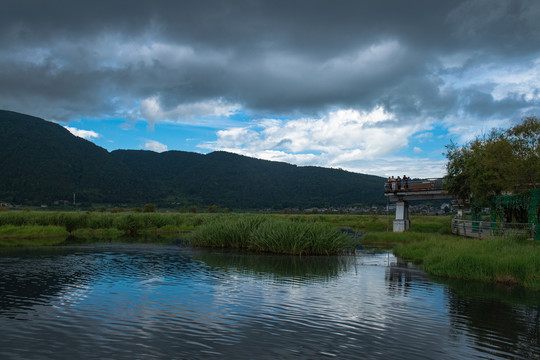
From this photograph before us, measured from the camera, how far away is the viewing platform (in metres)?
51.3

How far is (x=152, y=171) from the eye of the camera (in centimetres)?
18212

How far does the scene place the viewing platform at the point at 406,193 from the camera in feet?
168

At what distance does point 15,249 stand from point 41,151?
384 feet

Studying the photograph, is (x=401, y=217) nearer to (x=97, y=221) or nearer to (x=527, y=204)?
(x=527, y=204)

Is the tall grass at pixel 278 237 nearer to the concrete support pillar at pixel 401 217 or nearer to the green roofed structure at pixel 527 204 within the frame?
the green roofed structure at pixel 527 204

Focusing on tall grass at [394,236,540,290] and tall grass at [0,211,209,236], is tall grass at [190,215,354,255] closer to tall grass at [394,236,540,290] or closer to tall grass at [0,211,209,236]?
tall grass at [394,236,540,290]

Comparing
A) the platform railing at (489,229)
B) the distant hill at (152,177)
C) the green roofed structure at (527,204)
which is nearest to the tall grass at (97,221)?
the platform railing at (489,229)

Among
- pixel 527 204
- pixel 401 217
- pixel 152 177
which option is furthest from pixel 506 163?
pixel 152 177

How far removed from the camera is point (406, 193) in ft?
172

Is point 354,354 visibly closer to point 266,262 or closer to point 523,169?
point 266,262

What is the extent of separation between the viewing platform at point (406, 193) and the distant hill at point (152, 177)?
299 ft

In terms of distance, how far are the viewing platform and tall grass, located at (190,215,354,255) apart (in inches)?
1028

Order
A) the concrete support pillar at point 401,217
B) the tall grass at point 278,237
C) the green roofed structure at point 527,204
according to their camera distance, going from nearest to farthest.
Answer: the tall grass at point 278,237
the green roofed structure at point 527,204
the concrete support pillar at point 401,217

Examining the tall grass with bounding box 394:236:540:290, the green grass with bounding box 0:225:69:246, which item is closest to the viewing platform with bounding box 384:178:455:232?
the tall grass with bounding box 394:236:540:290
